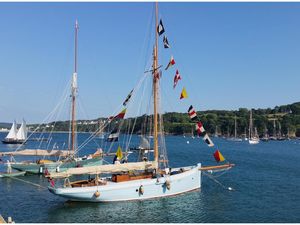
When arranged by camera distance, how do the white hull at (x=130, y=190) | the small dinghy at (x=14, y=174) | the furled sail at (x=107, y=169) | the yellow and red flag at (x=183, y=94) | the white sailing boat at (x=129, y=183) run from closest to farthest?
the white hull at (x=130, y=190) → the white sailing boat at (x=129, y=183) → the furled sail at (x=107, y=169) → the yellow and red flag at (x=183, y=94) → the small dinghy at (x=14, y=174)

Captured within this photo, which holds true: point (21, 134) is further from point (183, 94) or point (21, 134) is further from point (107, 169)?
point (183, 94)

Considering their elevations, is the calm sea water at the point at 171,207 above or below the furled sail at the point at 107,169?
below

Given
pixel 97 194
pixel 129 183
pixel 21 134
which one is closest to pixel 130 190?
pixel 129 183

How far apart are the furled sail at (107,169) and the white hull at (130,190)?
1.55 m

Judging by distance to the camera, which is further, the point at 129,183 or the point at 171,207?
the point at 129,183

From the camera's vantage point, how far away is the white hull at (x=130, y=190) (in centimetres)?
3528

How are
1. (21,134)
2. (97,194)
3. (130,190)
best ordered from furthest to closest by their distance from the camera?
(21,134)
(130,190)
(97,194)

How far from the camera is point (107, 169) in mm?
38562

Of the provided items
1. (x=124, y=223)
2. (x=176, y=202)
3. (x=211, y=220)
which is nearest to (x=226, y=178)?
(x=176, y=202)

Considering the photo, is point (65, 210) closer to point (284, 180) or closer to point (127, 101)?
point (127, 101)

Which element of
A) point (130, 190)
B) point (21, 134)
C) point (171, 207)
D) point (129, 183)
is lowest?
point (171, 207)

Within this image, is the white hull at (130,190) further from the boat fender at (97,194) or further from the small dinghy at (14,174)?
the small dinghy at (14,174)

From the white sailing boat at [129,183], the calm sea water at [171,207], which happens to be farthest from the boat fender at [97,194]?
the calm sea water at [171,207]

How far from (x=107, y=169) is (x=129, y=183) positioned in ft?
10.0
